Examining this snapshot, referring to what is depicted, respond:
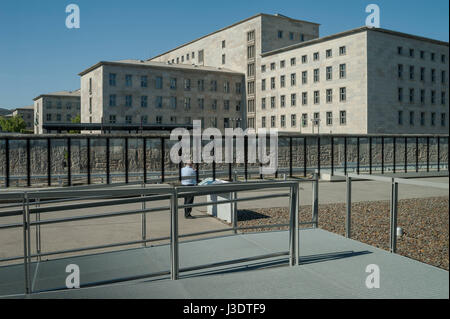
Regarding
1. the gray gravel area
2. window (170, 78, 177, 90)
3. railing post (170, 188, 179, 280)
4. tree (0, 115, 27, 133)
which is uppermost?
window (170, 78, 177, 90)

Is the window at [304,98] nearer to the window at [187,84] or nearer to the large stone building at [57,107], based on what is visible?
the window at [187,84]

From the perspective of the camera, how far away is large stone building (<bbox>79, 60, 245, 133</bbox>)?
6581 cm

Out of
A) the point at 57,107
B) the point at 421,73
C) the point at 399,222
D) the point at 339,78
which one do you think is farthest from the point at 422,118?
the point at 57,107

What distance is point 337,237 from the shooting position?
281 inches

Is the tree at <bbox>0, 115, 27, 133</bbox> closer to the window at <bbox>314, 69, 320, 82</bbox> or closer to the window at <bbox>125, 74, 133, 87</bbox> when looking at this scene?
the window at <bbox>125, 74, 133, 87</bbox>

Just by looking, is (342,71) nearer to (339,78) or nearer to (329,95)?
(339,78)

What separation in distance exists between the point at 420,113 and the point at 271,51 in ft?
79.4

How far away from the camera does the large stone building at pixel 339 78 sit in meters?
58.2

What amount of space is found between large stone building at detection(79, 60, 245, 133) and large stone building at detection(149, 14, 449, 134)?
3947mm

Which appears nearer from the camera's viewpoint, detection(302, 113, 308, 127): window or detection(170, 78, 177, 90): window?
detection(302, 113, 308, 127): window

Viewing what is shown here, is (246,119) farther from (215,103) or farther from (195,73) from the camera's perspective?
(195,73)

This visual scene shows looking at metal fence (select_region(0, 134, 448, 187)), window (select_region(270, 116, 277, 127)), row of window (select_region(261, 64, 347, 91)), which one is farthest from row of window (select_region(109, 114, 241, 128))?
metal fence (select_region(0, 134, 448, 187))

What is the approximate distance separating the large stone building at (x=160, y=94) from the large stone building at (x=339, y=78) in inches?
155
